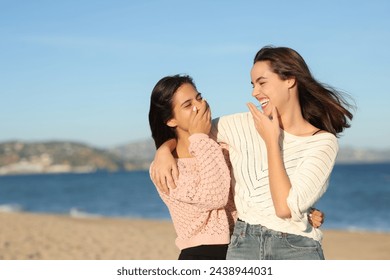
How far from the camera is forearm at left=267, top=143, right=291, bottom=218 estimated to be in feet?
9.12

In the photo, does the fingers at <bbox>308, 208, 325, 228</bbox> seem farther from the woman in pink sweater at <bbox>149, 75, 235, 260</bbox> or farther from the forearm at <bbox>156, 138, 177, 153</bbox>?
the forearm at <bbox>156, 138, 177, 153</bbox>

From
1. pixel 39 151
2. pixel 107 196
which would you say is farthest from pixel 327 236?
pixel 39 151

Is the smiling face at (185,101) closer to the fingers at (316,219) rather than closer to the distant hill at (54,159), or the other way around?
the fingers at (316,219)

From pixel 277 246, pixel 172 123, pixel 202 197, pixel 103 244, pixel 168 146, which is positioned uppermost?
pixel 172 123

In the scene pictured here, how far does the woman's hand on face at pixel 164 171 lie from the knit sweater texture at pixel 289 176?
343mm

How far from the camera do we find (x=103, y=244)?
47.6 feet

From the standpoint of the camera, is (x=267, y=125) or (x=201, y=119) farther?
(x=201, y=119)

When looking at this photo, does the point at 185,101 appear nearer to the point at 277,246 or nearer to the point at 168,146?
the point at 168,146

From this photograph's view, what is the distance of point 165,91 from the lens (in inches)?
134

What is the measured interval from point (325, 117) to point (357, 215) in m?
29.9

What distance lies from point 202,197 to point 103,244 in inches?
465

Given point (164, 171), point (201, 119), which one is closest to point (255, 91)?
point (201, 119)

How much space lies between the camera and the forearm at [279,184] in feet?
9.12

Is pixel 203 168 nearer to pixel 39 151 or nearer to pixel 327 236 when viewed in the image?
pixel 327 236
